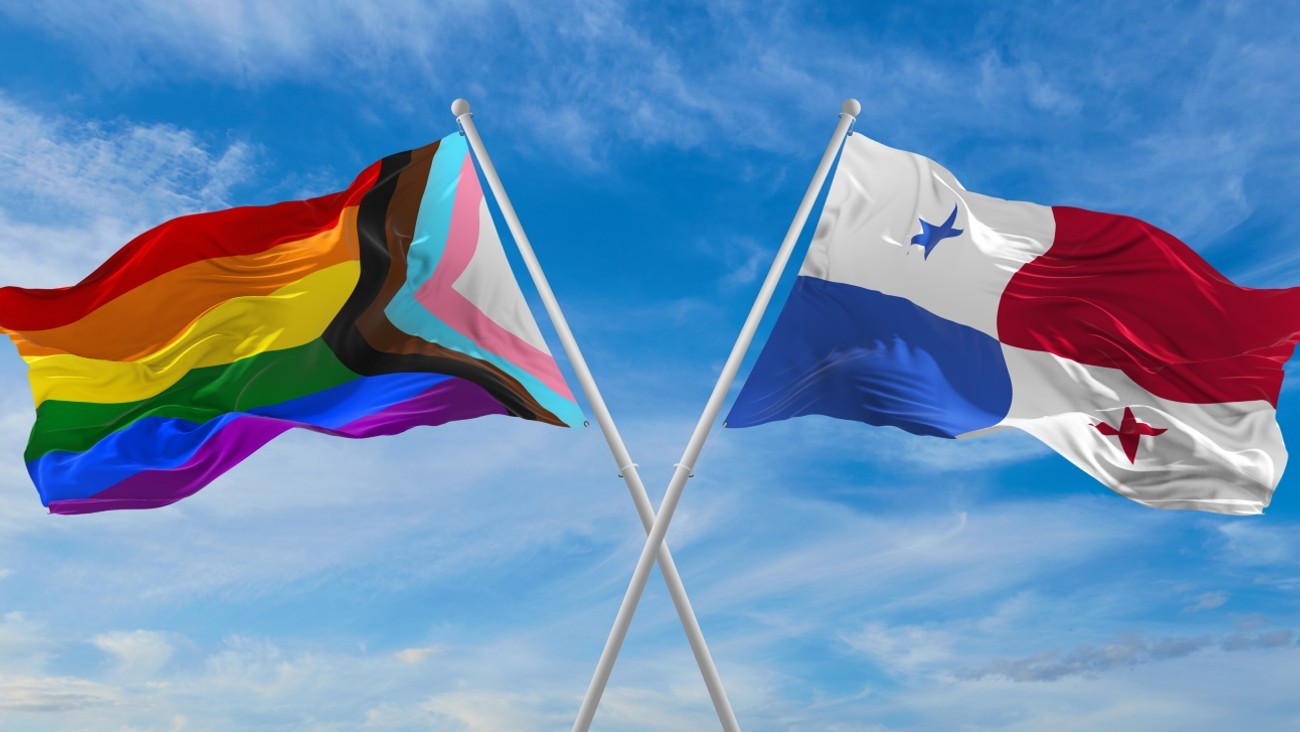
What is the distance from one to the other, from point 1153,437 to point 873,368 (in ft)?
14.0

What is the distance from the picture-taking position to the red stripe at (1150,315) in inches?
715

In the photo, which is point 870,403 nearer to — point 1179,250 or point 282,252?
point 1179,250

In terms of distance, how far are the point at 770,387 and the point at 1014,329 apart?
164 inches

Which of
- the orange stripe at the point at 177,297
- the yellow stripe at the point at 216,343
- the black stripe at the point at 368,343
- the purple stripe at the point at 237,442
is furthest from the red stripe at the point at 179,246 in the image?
the purple stripe at the point at 237,442

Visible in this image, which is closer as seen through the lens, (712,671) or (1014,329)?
(712,671)

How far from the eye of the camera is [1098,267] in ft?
62.2

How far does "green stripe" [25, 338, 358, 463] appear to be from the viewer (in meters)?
18.0

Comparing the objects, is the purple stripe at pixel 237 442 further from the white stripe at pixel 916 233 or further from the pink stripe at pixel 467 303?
the white stripe at pixel 916 233

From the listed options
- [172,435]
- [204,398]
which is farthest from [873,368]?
[172,435]

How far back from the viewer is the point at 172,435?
→ 712 inches

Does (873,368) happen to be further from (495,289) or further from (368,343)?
(368,343)

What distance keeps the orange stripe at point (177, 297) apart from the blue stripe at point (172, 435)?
147 cm

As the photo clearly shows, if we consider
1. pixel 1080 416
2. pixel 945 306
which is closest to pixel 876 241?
pixel 945 306

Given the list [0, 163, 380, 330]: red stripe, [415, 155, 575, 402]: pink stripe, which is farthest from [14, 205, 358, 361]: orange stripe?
[415, 155, 575, 402]: pink stripe
